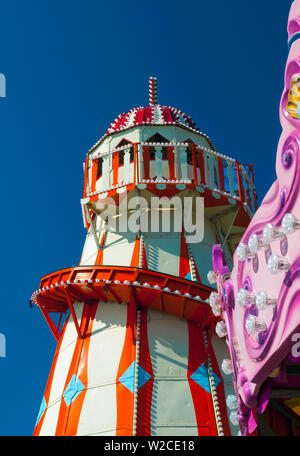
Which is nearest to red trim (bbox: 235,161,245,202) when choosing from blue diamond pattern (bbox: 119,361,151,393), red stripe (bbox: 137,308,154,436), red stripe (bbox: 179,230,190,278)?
red stripe (bbox: 179,230,190,278)

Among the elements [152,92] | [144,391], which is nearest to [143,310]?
[144,391]

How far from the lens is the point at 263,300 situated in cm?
501

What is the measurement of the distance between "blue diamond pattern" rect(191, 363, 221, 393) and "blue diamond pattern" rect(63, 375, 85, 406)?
8.43 ft

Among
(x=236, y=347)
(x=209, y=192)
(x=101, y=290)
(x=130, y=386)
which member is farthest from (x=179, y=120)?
(x=236, y=347)

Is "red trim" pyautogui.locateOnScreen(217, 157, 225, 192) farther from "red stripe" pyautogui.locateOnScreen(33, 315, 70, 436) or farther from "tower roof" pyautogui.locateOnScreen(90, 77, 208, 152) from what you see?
"red stripe" pyautogui.locateOnScreen(33, 315, 70, 436)

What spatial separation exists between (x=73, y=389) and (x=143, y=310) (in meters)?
2.43

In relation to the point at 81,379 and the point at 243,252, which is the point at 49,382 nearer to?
the point at 81,379

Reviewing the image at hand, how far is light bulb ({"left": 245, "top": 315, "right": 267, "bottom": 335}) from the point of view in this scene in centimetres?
516

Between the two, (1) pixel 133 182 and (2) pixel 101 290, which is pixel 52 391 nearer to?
(2) pixel 101 290

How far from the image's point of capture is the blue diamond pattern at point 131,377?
439 inches

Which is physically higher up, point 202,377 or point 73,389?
point 202,377

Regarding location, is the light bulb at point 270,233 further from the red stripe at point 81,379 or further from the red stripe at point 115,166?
the red stripe at point 115,166
